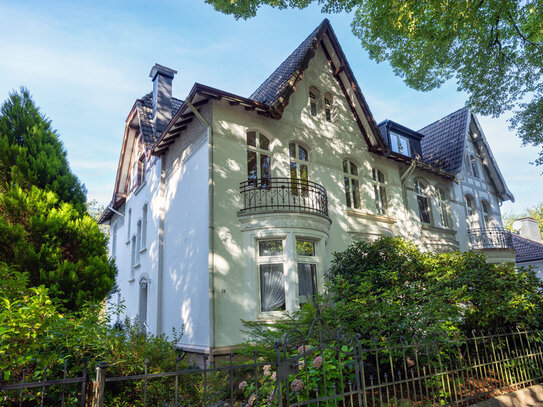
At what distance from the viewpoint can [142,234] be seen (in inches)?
637

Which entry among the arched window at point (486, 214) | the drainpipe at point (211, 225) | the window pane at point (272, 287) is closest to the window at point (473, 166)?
the arched window at point (486, 214)

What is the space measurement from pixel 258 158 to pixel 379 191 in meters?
6.41

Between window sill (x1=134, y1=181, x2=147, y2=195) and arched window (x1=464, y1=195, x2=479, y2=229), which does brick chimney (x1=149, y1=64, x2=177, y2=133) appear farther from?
arched window (x1=464, y1=195, x2=479, y2=229)

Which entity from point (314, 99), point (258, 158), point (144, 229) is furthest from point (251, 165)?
point (144, 229)

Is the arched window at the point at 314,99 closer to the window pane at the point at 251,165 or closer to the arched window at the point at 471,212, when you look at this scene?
the window pane at the point at 251,165

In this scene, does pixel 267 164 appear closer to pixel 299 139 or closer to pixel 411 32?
pixel 299 139

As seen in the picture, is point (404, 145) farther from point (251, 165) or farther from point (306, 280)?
point (306, 280)

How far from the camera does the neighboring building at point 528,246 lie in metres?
25.3

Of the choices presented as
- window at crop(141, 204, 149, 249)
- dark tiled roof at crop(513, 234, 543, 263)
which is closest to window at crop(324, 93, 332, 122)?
window at crop(141, 204, 149, 249)

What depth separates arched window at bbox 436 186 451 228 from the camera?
18.5m

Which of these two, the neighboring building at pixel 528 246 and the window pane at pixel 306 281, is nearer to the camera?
the window pane at pixel 306 281

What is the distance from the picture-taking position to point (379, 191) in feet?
51.6

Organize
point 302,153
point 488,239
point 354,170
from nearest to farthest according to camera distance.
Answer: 1. point 302,153
2. point 354,170
3. point 488,239

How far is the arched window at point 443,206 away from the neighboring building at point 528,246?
8112 millimetres
